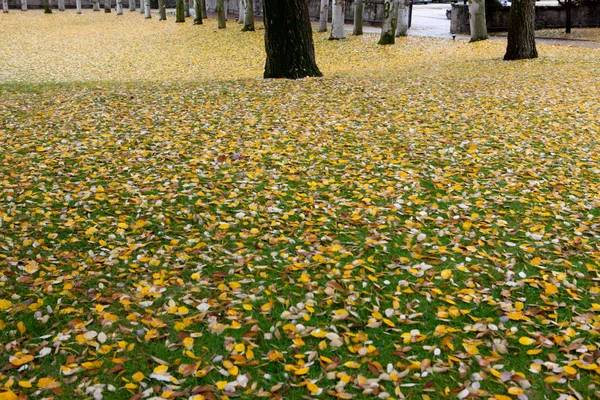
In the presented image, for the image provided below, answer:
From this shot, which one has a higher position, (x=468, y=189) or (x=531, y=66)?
(x=531, y=66)

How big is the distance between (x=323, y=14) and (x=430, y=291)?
78.9 feet

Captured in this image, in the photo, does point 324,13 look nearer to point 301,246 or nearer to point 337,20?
point 337,20

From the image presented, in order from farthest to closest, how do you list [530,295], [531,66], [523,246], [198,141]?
1. [531,66]
2. [198,141]
3. [523,246]
4. [530,295]

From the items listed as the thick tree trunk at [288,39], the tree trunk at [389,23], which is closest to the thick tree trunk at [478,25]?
the tree trunk at [389,23]

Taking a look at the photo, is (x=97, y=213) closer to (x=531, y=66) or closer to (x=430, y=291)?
(x=430, y=291)

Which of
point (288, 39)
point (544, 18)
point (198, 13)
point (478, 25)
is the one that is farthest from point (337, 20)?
point (198, 13)

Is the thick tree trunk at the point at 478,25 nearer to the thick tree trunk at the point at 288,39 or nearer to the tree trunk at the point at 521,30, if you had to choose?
the tree trunk at the point at 521,30

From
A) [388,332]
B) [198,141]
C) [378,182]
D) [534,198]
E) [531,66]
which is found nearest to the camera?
[388,332]

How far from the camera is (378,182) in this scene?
7.31 meters

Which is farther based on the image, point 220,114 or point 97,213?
point 220,114

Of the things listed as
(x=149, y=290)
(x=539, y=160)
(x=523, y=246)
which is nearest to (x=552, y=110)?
(x=539, y=160)

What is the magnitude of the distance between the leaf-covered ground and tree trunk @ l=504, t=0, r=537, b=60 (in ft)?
16.9

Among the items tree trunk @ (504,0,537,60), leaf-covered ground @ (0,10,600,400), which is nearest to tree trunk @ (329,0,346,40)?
tree trunk @ (504,0,537,60)

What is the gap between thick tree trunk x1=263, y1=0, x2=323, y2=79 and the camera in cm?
1319
